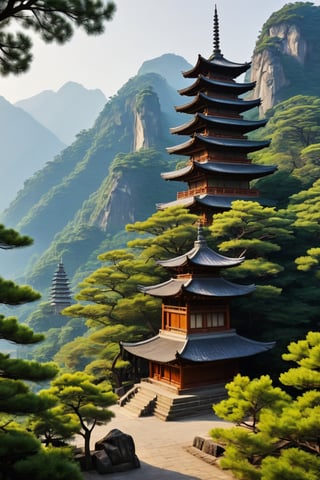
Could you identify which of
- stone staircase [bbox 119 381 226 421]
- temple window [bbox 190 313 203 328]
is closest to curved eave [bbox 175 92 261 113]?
temple window [bbox 190 313 203 328]

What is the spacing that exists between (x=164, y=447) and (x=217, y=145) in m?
20.1

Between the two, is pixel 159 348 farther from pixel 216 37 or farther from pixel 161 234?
pixel 216 37

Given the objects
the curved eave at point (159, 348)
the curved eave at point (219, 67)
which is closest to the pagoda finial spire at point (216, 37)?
the curved eave at point (219, 67)

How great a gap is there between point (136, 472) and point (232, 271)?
12120 millimetres

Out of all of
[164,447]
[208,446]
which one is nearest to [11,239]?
[208,446]

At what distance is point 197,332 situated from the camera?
1881 centimetres

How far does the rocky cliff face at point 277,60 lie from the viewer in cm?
8138

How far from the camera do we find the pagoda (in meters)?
18.1

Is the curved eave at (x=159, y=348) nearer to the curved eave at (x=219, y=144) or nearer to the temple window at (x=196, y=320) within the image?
the temple window at (x=196, y=320)

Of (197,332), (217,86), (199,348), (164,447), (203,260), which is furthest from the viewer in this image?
(217,86)

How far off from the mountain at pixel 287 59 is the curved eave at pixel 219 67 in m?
52.7

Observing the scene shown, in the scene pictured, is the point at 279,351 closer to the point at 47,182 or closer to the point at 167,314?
the point at 167,314

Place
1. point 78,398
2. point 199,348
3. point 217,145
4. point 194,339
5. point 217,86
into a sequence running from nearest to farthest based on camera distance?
point 78,398
point 199,348
point 194,339
point 217,145
point 217,86

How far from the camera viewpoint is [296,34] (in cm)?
8438
